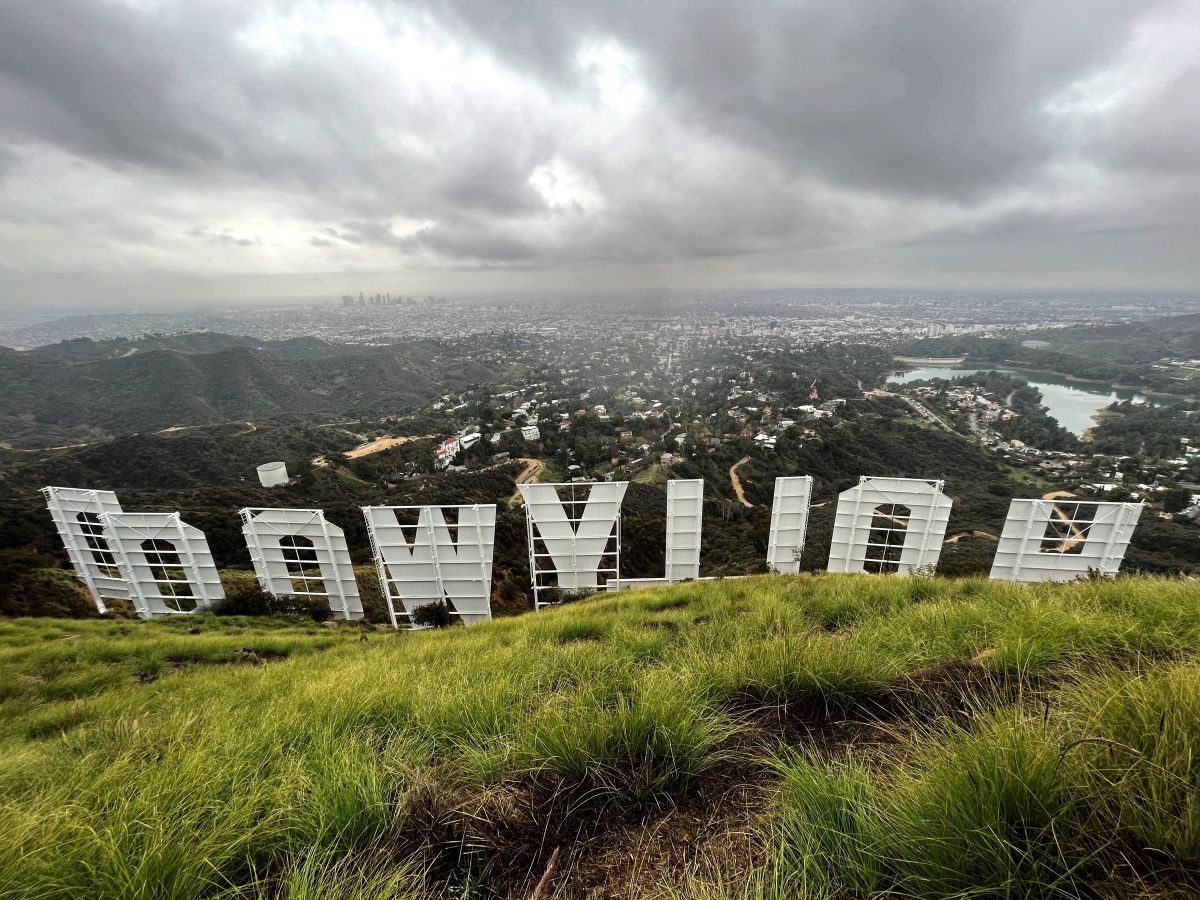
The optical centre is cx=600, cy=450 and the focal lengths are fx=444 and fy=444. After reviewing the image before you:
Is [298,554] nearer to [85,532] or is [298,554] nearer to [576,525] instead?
[576,525]

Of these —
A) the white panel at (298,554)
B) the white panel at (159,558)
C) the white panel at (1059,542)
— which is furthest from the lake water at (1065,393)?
the white panel at (159,558)

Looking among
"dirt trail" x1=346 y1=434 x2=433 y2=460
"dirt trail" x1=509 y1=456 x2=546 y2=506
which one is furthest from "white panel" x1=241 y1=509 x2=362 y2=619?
"dirt trail" x1=346 y1=434 x2=433 y2=460

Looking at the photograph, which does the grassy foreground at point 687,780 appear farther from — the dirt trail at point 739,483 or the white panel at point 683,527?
the dirt trail at point 739,483

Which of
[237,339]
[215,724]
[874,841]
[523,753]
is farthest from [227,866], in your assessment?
[237,339]

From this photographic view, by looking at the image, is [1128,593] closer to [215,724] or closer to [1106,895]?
[1106,895]

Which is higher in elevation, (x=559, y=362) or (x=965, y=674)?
(x=965, y=674)

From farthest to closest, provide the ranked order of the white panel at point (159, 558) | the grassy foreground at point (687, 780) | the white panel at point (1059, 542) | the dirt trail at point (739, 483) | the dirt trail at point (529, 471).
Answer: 1. the dirt trail at point (529, 471)
2. the dirt trail at point (739, 483)
3. the white panel at point (159, 558)
4. the white panel at point (1059, 542)
5. the grassy foreground at point (687, 780)
